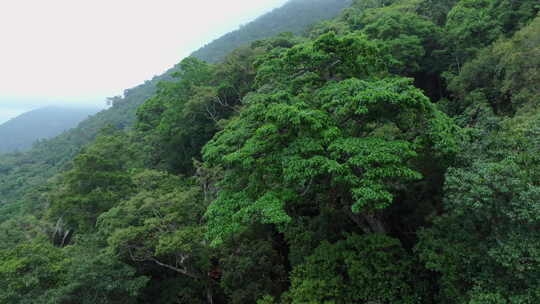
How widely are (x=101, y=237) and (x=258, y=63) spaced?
1092cm

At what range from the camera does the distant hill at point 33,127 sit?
124 metres

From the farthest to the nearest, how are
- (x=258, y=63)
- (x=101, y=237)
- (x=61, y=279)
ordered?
1. (x=258, y=63)
2. (x=101, y=237)
3. (x=61, y=279)

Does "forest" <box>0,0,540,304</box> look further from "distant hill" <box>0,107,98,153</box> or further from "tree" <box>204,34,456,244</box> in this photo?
"distant hill" <box>0,107,98,153</box>

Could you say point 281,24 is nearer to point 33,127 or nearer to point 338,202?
point 338,202

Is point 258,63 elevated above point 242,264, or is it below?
above

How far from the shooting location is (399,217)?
10.3 m

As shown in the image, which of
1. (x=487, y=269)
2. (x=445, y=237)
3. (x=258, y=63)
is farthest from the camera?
(x=258, y=63)

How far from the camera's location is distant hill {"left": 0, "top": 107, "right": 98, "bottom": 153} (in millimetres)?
124438

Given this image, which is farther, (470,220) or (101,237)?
(101,237)

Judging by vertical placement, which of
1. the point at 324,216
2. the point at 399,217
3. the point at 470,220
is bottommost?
the point at 399,217

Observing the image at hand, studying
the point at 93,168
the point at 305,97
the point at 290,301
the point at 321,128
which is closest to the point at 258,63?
the point at 305,97

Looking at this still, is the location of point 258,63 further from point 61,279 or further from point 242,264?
point 61,279

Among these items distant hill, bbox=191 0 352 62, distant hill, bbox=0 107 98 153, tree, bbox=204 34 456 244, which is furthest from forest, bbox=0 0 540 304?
distant hill, bbox=0 107 98 153

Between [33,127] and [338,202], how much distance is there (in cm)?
18195
